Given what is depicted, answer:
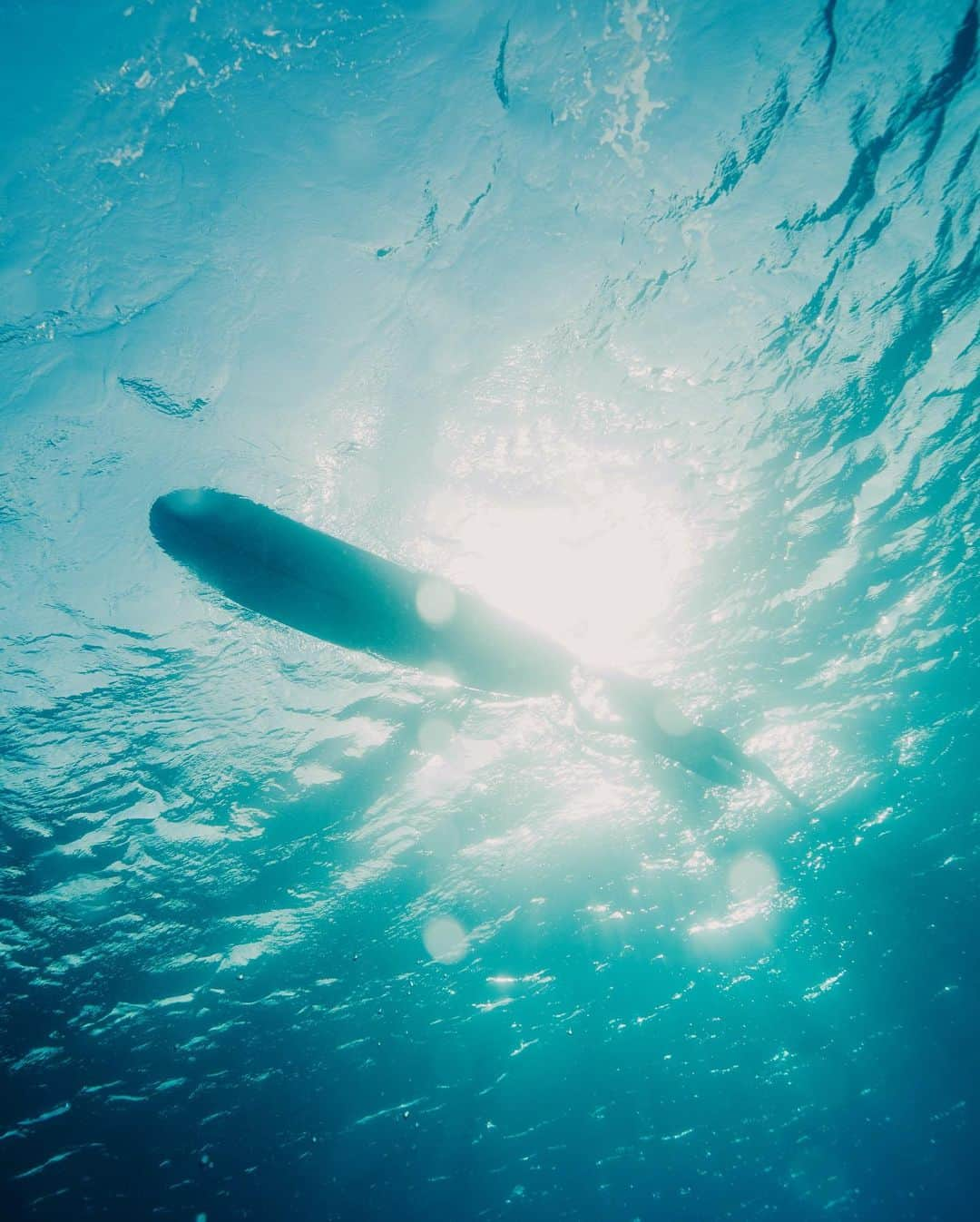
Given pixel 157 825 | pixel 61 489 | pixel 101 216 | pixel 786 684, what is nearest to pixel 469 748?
pixel 157 825

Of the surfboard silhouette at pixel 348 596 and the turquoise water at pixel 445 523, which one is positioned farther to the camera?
the turquoise water at pixel 445 523

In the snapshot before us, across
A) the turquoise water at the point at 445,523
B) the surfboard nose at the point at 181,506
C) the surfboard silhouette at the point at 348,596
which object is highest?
the turquoise water at the point at 445,523

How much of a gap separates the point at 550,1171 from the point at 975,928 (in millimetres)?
19690

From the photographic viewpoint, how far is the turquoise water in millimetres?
4836

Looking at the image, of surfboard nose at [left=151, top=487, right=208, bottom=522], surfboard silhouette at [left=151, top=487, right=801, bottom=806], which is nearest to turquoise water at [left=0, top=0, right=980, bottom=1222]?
→ surfboard silhouette at [left=151, top=487, right=801, bottom=806]

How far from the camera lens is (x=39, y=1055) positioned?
1295 centimetres

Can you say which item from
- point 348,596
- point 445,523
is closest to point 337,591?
point 348,596

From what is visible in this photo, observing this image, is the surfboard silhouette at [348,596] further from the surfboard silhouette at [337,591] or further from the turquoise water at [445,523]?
the turquoise water at [445,523]

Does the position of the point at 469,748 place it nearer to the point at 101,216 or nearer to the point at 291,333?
the point at 291,333

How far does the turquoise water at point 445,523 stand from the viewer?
4836 mm

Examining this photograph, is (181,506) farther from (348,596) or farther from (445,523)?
(445,523)

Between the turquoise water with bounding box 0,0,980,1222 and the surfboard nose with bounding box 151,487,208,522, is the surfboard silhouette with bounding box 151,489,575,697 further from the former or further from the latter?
the turquoise water with bounding box 0,0,980,1222

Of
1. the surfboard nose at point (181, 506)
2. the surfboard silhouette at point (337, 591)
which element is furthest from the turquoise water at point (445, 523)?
the surfboard nose at point (181, 506)

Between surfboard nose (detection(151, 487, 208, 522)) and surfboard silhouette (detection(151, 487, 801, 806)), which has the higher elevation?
surfboard nose (detection(151, 487, 208, 522))
